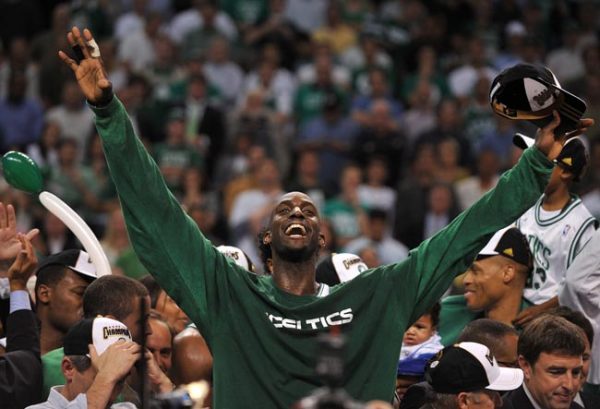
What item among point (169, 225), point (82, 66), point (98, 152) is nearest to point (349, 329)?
point (169, 225)

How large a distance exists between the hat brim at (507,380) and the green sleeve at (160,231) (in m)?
1.34

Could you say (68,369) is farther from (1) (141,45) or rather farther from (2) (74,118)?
(1) (141,45)

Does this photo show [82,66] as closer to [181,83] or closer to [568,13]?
[181,83]

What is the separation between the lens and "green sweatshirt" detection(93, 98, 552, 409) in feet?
21.0

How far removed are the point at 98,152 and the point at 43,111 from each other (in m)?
1.87

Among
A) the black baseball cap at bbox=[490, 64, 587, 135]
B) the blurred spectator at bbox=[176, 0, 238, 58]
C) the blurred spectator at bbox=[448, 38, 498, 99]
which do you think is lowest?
the black baseball cap at bbox=[490, 64, 587, 135]

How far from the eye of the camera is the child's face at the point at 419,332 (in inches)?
325

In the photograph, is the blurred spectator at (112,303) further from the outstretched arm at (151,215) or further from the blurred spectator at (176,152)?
the blurred spectator at (176,152)

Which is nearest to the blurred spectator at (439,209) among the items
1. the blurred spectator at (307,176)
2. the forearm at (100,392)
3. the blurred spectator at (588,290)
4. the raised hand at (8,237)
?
the blurred spectator at (307,176)

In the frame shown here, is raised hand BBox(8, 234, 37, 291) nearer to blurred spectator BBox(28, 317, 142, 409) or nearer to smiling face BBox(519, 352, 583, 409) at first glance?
blurred spectator BBox(28, 317, 142, 409)

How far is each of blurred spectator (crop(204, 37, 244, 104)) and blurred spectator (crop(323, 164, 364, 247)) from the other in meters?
2.68

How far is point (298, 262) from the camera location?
6.66 m

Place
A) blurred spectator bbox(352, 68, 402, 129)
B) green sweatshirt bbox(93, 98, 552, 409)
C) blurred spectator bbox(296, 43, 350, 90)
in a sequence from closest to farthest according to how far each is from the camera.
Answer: green sweatshirt bbox(93, 98, 552, 409) < blurred spectator bbox(352, 68, 402, 129) < blurred spectator bbox(296, 43, 350, 90)

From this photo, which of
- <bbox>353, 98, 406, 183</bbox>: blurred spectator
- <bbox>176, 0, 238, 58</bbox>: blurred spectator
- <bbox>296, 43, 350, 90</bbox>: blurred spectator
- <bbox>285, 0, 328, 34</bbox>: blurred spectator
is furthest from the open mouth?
<bbox>285, 0, 328, 34</bbox>: blurred spectator
